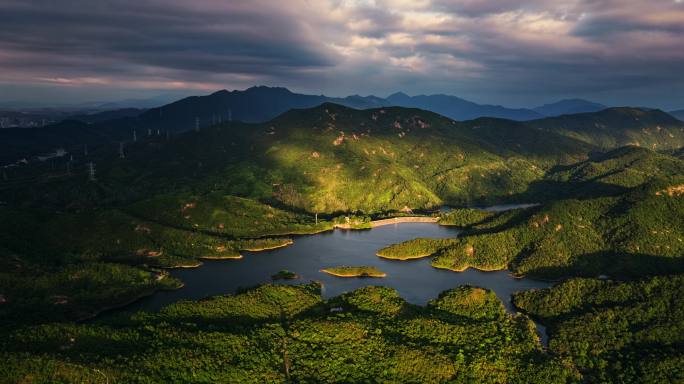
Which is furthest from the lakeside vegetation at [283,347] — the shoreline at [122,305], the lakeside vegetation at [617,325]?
the shoreline at [122,305]

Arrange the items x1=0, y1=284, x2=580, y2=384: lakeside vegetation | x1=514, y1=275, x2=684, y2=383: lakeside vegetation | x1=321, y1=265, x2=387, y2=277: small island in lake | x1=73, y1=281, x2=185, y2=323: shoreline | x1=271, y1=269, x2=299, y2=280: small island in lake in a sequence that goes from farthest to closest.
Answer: x1=321, y1=265, x2=387, y2=277: small island in lake → x1=271, y1=269, x2=299, y2=280: small island in lake → x1=73, y1=281, x2=185, y2=323: shoreline → x1=514, y1=275, x2=684, y2=383: lakeside vegetation → x1=0, y1=284, x2=580, y2=384: lakeside vegetation

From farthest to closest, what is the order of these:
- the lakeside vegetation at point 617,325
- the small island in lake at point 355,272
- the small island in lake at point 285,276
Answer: the small island in lake at point 355,272 < the small island in lake at point 285,276 < the lakeside vegetation at point 617,325

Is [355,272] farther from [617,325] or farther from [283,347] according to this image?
[617,325]

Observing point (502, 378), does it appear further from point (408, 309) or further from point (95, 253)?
point (95, 253)

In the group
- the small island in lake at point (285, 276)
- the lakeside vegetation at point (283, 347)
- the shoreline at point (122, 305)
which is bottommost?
the shoreline at point (122, 305)

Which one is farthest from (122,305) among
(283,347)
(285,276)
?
(283,347)

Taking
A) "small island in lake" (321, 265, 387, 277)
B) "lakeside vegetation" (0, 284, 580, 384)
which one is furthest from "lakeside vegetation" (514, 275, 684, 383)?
"small island in lake" (321, 265, 387, 277)

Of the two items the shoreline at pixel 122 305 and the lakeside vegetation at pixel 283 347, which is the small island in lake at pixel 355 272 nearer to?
the lakeside vegetation at pixel 283 347

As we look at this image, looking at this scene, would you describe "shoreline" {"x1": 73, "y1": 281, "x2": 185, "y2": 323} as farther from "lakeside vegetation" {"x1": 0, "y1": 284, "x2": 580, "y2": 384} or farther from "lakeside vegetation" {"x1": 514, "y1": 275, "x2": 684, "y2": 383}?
"lakeside vegetation" {"x1": 514, "y1": 275, "x2": 684, "y2": 383}

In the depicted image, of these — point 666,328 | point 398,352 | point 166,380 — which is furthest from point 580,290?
point 166,380
